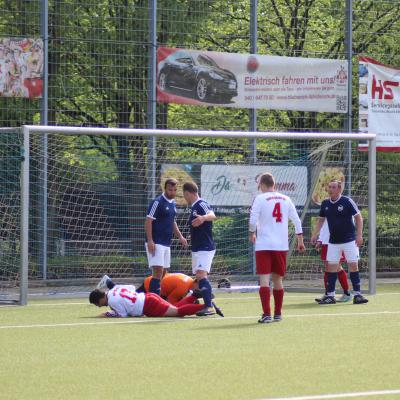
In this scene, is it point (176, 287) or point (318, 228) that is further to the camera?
point (318, 228)

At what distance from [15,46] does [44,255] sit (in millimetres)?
3647

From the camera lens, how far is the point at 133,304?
50.2 feet

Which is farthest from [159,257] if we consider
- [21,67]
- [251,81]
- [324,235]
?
[251,81]

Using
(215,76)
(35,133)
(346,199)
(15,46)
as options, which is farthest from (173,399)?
(215,76)

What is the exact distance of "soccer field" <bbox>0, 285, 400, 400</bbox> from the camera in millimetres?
8945

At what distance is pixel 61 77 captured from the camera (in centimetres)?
2141

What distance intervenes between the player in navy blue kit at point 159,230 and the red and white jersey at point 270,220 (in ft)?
7.45

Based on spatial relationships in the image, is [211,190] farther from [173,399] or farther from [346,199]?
[173,399]

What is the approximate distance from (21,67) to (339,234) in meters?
6.37

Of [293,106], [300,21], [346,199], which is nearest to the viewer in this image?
[346,199]

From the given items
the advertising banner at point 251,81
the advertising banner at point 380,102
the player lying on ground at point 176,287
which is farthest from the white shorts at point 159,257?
the advertising banner at point 380,102

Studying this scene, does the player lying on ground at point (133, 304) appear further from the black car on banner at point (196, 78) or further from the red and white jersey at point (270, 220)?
the black car on banner at point (196, 78)

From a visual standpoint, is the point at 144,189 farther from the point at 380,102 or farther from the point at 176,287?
the point at 380,102

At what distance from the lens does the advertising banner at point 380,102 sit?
24094 millimetres
